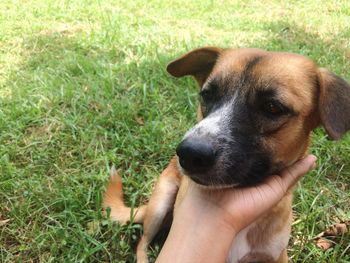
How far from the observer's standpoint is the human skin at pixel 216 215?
7.97 feet

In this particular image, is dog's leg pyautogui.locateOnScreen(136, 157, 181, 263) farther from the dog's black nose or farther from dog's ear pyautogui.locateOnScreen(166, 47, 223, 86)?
the dog's black nose

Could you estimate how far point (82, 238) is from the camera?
3.46 metres

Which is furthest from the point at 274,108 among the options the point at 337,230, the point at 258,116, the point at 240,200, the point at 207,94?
the point at 337,230

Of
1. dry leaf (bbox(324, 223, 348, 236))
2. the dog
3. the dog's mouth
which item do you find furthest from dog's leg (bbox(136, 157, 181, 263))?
dry leaf (bbox(324, 223, 348, 236))

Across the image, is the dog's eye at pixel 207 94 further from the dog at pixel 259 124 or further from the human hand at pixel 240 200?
the human hand at pixel 240 200

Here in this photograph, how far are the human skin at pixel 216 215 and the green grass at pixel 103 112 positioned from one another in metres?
1.12

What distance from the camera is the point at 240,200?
8.50 feet

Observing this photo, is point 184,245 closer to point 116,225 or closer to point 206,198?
point 206,198

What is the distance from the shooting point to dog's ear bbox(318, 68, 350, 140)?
8.63 feet

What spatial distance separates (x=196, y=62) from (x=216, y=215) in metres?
1.33

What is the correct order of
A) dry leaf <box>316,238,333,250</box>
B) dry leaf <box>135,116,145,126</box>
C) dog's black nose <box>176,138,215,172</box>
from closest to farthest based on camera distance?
dog's black nose <box>176,138,215,172</box> → dry leaf <box>316,238,333,250</box> → dry leaf <box>135,116,145,126</box>

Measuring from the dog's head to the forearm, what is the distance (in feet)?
0.74

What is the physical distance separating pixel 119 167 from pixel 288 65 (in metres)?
2.21

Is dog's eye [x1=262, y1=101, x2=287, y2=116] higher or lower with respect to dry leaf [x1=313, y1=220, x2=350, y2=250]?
higher
